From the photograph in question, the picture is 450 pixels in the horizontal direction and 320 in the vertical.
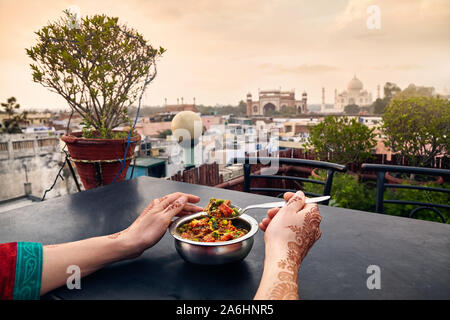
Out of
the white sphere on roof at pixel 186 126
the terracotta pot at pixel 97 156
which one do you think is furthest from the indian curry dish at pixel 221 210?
the white sphere on roof at pixel 186 126

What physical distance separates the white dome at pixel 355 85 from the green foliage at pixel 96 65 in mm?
41554

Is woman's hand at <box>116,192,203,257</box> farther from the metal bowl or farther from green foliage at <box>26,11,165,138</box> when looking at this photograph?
green foliage at <box>26,11,165,138</box>

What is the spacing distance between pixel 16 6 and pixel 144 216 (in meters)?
3.25

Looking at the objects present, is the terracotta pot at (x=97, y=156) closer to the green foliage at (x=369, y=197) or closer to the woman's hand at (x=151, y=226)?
the woman's hand at (x=151, y=226)

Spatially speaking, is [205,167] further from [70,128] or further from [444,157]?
[444,157]

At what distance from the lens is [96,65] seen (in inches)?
72.6

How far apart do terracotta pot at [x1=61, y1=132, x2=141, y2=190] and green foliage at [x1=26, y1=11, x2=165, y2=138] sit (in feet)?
0.70

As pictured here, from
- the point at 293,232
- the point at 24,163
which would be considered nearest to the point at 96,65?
the point at 293,232

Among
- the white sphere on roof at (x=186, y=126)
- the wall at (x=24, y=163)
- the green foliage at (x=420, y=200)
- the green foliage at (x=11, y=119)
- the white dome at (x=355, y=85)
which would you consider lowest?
the green foliage at (x=420, y=200)

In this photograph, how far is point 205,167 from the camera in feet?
12.6

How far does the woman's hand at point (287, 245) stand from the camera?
21.2 inches

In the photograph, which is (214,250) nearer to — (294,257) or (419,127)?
(294,257)

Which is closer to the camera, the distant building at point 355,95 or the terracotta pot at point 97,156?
the terracotta pot at point 97,156
